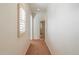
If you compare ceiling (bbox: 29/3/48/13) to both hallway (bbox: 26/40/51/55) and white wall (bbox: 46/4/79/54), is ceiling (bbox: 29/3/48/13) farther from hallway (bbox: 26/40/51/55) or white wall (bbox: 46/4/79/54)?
hallway (bbox: 26/40/51/55)

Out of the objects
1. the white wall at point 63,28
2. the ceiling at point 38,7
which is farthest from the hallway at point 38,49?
the ceiling at point 38,7

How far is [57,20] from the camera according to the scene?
1686 mm

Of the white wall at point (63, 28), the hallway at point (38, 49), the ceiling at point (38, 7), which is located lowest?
the hallway at point (38, 49)

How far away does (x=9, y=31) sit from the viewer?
5.39 feet

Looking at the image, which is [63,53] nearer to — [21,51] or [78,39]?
[78,39]

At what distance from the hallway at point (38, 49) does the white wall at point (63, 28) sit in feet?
0.18

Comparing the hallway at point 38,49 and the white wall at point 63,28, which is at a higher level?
the white wall at point 63,28

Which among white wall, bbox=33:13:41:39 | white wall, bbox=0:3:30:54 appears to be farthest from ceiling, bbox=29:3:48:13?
white wall, bbox=0:3:30:54

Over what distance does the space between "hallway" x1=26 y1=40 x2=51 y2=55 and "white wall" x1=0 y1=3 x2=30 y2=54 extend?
100mm

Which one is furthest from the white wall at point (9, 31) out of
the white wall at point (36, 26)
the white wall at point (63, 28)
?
the white wall at point (63, 28)

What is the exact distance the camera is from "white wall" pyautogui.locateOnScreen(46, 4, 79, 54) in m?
1.64

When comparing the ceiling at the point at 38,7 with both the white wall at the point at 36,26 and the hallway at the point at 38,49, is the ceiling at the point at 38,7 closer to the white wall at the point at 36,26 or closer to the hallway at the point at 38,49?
the white wall at the point at 36,26

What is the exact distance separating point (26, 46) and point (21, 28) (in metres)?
0.23

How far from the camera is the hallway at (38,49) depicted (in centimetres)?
168
